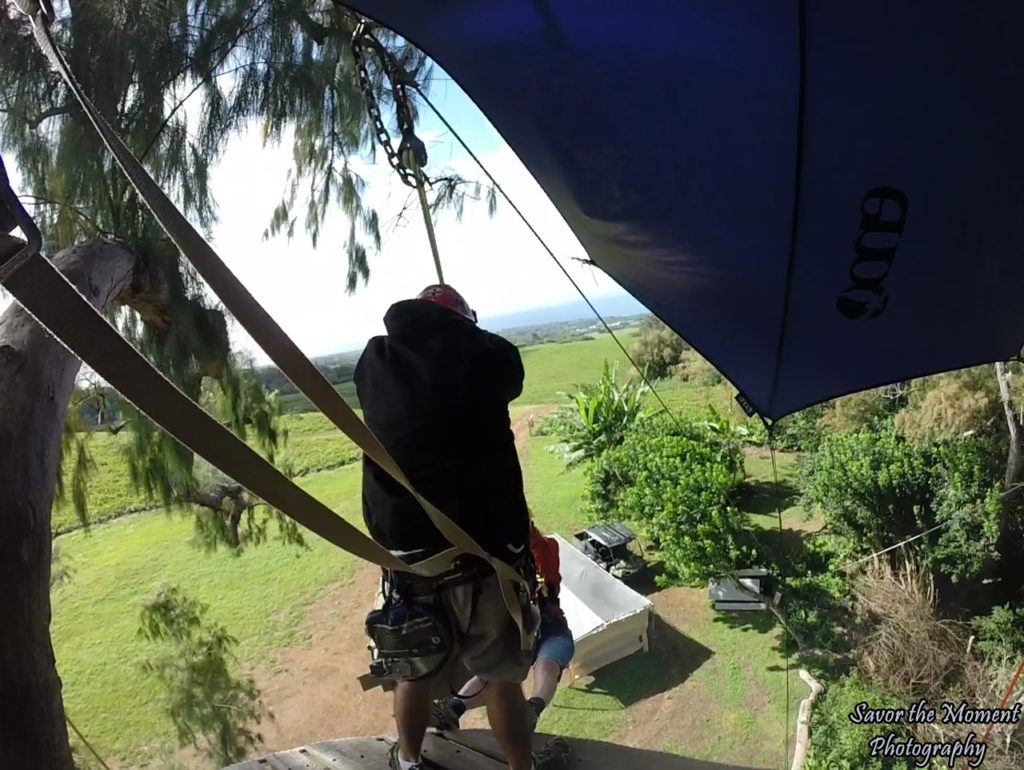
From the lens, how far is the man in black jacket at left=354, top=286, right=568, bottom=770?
0.81 m

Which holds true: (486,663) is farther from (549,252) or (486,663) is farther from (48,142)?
(48,142)

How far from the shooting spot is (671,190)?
87 centimetres

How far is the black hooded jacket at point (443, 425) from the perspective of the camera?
81cm

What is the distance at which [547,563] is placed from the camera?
105 centimetres

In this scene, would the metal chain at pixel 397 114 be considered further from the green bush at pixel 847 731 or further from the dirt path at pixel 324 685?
the green bush at pixel 847 731

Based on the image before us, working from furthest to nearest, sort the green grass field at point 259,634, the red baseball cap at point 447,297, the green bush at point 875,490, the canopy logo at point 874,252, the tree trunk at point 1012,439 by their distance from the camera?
the green bush at point 875,490 < the tree trunk at point 1012,439 < the green grass field at point 259,634 < the red baseball cap at point 447,297 < the canopy logo at point 874,252

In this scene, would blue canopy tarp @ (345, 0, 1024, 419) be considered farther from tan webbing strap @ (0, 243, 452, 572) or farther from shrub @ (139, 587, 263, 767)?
shrub @ (139, 587, 263, 767)

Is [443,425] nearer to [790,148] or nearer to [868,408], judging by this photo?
[790,148]

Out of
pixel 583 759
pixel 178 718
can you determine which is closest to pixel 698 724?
pixel 178 718

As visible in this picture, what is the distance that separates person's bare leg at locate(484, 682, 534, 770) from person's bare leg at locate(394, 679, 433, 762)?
0.09 meters

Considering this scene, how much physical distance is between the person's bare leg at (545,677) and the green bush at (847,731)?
8.47 feet

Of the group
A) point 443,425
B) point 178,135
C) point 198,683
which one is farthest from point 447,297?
point 198,683

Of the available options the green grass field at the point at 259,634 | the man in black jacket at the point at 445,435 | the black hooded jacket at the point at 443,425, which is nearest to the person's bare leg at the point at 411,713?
the man in black jacket at the point at 445,435

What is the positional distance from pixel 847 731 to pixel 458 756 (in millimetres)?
2803
